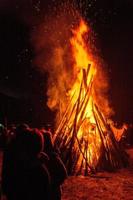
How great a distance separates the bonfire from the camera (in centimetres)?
1002

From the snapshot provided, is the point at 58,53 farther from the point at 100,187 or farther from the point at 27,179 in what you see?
the point at 27,179

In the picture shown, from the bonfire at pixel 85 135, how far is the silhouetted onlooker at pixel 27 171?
633 cm

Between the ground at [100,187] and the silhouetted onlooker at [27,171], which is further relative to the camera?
the ground at [100,187]

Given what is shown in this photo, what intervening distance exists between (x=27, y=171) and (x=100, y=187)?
17.0 feet

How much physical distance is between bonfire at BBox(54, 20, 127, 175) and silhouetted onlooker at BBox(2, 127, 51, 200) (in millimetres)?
6332

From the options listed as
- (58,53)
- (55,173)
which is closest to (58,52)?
(58,53)

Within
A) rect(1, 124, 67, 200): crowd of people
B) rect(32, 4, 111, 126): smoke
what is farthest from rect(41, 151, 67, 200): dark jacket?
rect(32, 4, 111, 126): smoke

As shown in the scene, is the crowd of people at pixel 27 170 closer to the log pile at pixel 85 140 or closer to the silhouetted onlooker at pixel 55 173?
the silhouetted onlooker at pixel 55 173

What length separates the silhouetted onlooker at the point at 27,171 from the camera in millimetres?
3490

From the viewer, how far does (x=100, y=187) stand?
8289 mm

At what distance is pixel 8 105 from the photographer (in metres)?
26.3

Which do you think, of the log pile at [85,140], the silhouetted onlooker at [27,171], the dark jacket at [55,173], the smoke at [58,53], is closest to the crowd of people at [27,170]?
the silhouetted onlooker at [27,171]

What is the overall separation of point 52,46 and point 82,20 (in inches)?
106

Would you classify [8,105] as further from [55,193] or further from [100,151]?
[55,193]
